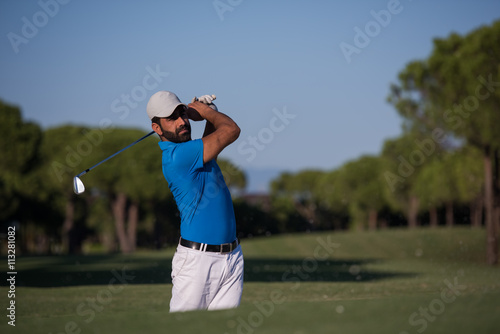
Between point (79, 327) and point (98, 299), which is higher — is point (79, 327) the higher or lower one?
the higher one

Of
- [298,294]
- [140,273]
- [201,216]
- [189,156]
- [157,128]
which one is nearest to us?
[189,156]

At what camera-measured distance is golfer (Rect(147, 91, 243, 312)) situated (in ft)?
20.3

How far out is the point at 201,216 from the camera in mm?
6230

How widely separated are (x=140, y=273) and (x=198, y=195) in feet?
53.3

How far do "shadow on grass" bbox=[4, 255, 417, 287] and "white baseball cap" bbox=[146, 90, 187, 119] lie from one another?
12.7 metres

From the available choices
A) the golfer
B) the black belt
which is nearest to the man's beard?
the golfer

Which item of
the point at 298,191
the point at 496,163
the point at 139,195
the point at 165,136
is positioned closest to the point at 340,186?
A: the point at 139,195

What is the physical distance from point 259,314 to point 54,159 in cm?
5978

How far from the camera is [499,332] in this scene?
4.98 m

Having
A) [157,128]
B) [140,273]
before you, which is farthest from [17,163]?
[157,128]

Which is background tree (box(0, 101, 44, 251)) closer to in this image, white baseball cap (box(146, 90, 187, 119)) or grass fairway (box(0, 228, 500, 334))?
grass fairway (box(0, 228, 500, 334))

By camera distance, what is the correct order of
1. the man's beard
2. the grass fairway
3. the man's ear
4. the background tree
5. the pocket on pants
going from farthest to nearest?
the background tree, the man's ear, the man's beard, the pocket on pants, the grass fairway

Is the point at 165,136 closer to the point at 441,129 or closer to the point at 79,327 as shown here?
the point at 79,327

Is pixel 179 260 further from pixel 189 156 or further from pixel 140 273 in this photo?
pixel 140 273
